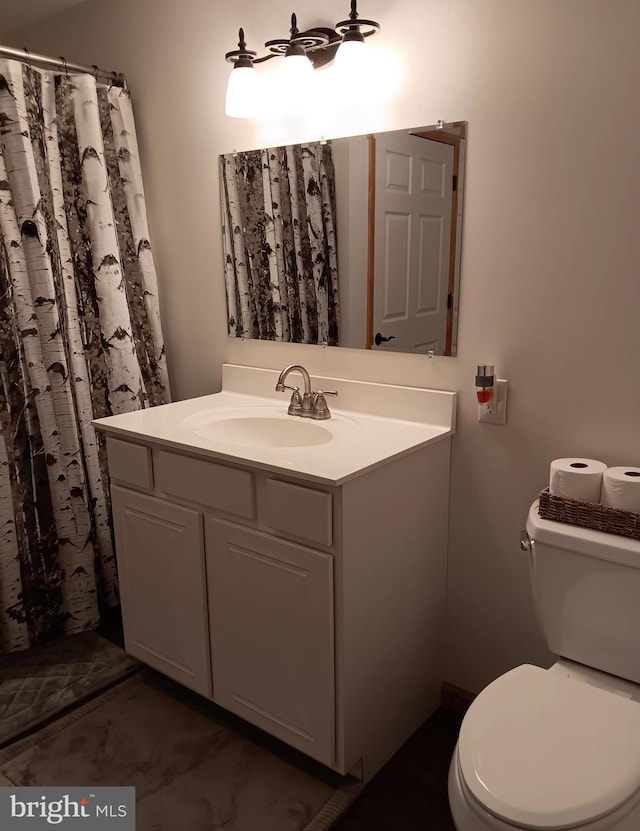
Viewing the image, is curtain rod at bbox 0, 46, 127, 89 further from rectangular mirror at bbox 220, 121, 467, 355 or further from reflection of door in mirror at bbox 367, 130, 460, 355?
reflection of door in mirror at bbox 367, 130, 460, 355

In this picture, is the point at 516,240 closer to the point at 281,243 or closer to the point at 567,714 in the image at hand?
the point at 281,243

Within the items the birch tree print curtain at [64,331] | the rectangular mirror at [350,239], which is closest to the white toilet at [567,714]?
the rectangular mirror at [350,239]

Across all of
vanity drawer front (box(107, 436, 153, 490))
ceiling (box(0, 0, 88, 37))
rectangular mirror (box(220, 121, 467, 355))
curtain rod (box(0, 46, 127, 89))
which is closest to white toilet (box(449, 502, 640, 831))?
rectangular mirror (box(220, 121, 467, 355))

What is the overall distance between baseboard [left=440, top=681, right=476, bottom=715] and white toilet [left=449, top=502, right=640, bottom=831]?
1.85 feet

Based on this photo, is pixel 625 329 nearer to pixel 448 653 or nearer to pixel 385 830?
pixel 448 653

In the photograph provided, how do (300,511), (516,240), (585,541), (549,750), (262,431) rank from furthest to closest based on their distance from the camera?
(262,431)
(516,240)
(300,511)
(585,541)
(549,750)

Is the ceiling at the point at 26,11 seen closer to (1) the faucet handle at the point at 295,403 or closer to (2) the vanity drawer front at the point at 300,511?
(1) the faucet handle at the point at 295,403

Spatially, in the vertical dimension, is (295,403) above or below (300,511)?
above

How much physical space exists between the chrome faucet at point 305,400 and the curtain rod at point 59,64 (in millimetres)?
1260

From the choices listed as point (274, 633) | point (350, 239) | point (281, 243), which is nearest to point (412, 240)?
point (350, 239)

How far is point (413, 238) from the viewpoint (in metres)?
1.82

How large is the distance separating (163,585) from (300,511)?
2.10 ft

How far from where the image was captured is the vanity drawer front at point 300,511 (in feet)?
4.94

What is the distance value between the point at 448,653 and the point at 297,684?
562 millimetres
